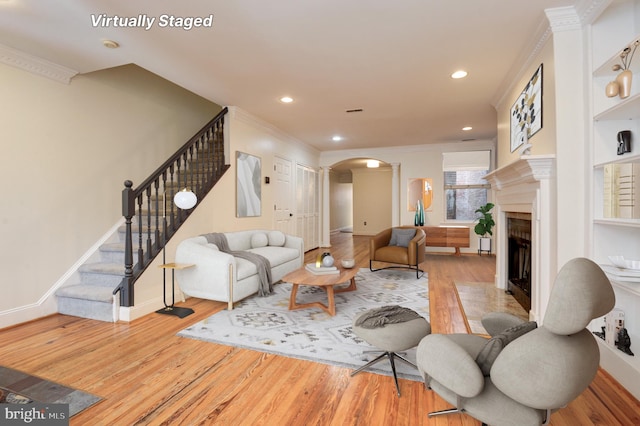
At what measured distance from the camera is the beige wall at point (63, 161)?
3.04 metres

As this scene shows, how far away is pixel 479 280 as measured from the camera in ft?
15.6

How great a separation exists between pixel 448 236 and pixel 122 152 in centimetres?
637

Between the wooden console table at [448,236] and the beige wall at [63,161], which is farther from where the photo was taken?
the wooden console table at [448,236]

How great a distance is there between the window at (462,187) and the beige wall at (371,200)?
3724 mm

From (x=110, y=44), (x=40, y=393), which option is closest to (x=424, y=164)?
(x=110, y=44)

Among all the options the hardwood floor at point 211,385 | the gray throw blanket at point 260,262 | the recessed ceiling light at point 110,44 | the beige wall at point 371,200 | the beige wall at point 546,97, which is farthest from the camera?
the beige wall at point 371,200

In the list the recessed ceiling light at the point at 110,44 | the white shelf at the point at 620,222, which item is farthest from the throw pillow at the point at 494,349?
the recessed ceiling light at the point at 110,44

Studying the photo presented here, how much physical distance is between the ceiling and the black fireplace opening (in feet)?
5.49

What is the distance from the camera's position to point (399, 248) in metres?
5.10

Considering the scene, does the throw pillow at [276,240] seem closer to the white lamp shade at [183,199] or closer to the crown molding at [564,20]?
the white lamp shade at [183,199]

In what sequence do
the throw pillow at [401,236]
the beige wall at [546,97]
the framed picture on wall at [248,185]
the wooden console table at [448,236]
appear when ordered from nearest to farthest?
the beige wall at [546,97] → the framed picture on wall at [248,185] → the throw pillow at [401,236] → the wooden console table at [448,236]

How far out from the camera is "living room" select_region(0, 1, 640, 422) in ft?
7.95

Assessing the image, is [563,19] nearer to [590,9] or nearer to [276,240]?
[590,9]

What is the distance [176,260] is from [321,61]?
2.76 metres
